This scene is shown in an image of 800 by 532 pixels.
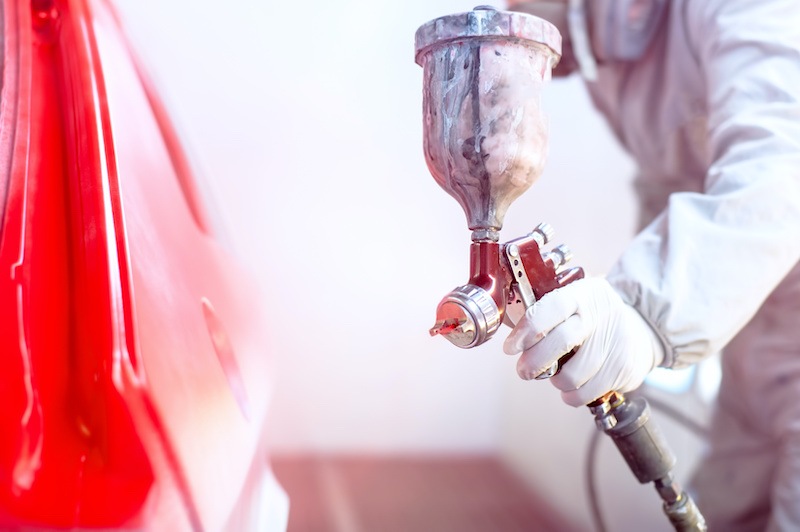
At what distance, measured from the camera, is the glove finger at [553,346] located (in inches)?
20.9

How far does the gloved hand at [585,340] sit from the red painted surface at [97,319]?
0.28 meters

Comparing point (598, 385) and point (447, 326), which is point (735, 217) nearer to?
point (598, 385)

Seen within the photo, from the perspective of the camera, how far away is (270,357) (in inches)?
32.9

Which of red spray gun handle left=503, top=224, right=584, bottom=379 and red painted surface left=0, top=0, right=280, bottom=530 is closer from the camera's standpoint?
red painted surface left=0, top=0, right=280, bottom=530

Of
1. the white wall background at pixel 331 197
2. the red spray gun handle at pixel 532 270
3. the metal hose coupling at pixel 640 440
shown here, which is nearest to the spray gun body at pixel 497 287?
the red spray gun handle at pixel 532 270

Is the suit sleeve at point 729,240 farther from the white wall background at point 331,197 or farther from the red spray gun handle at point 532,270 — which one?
the white wall background at point 331,197

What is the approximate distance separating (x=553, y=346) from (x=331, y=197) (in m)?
0.62

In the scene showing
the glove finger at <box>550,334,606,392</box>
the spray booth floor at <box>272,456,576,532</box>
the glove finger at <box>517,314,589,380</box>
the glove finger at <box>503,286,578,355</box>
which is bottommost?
the spray booth floor at <box>272,456,576,532</box>

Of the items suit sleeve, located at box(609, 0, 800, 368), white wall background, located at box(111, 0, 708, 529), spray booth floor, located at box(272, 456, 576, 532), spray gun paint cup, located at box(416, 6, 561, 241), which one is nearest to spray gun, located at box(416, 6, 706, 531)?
spray gun paint cup, located at box(416, 6, 561, 241)

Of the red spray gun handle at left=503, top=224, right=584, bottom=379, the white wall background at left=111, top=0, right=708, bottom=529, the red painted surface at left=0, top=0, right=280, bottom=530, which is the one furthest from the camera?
the white wall background at left=111, top=0, right=708, bottom=529

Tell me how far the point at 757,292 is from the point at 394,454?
2.43 feet

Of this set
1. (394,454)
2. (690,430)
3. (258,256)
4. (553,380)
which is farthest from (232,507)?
(690,430)

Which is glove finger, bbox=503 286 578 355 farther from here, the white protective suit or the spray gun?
the white protective suit

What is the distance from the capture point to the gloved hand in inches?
20.8
